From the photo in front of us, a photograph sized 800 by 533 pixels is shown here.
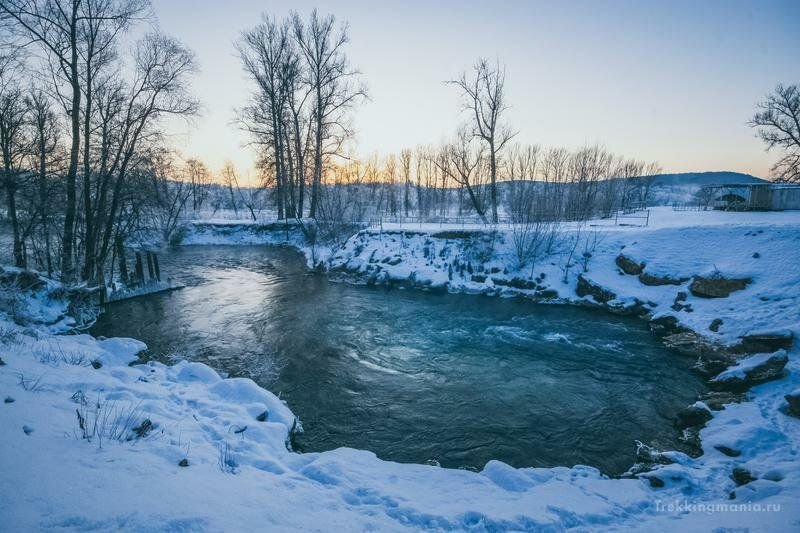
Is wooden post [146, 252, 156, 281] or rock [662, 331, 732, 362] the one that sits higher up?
wooden post [146, 252, 156, 281]

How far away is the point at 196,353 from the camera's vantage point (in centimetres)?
1119

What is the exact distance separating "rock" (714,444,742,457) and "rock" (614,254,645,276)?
496 inches

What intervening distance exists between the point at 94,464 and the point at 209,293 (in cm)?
1639

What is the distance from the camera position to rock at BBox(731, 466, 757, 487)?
564 centimetres

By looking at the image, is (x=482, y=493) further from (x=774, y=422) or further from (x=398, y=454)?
(x=774, y=422)

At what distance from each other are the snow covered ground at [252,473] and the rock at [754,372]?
0.47 ft

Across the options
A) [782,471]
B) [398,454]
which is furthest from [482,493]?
[782,471]

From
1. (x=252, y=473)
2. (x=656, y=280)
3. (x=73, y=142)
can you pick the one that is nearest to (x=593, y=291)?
(x=656, y=280)

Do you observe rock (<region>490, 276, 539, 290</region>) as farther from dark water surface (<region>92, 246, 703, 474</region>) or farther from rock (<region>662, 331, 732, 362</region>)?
rock (<region>662, 331, 732, 362</region>)

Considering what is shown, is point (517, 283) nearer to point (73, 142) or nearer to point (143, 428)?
point (143, 428)

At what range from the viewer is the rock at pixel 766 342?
32.4ft

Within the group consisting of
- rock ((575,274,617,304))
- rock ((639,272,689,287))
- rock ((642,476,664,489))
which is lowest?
rock ((642,476,664,489))

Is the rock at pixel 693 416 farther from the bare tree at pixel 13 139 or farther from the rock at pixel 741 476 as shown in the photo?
the bare tree at pixel 13 139

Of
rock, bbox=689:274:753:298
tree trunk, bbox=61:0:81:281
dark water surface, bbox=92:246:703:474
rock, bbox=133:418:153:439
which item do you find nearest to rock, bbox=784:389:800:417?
dark water surface, bbox=92:246:703:474
